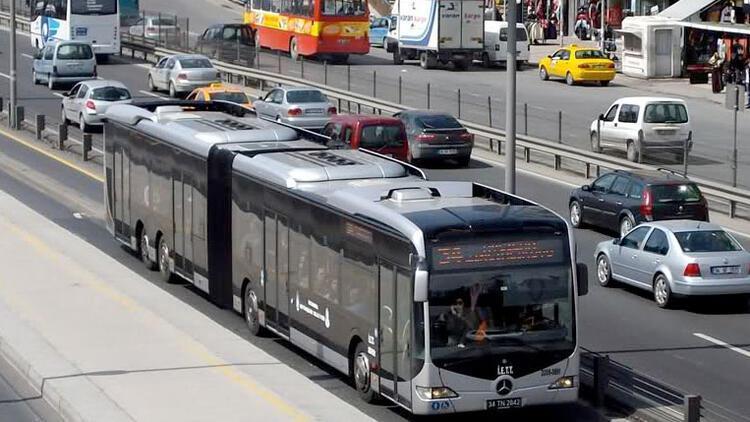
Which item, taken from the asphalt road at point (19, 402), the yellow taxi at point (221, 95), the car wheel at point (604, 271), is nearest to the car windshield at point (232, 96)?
the yellow taxi at point (221, 95)

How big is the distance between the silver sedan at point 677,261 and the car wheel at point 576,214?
5357mm

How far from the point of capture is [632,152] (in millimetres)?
40375

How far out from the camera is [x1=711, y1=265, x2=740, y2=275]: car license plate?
24375 millimetres

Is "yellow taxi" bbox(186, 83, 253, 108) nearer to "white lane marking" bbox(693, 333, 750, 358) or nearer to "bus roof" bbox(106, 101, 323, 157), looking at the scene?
"bus roof" bbox(106, 101, 323, 157)

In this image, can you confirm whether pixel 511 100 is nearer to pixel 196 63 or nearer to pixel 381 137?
pixel 381 137

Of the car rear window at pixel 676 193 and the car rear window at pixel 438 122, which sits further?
the car rear window at pixel 438 122

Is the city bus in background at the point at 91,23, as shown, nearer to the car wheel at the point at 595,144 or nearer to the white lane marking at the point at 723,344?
the car wheel at the point at 595,144

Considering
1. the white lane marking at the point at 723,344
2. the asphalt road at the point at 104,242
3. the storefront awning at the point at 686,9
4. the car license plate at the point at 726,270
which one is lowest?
the white lane marking at the point at 723,344

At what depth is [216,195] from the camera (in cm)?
2322

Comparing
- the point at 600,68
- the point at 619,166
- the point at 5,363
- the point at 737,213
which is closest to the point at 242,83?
the point at 600,68

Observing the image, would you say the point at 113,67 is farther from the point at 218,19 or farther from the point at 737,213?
the point at 737,213

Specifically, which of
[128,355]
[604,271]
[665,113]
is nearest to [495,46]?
[665,113]

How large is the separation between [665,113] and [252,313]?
21.6 meters

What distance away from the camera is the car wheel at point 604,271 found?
86.9ft
